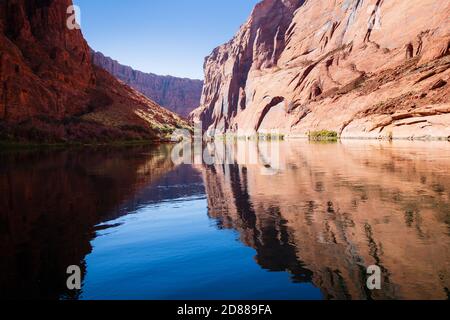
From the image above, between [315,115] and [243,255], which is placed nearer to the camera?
[243,255]

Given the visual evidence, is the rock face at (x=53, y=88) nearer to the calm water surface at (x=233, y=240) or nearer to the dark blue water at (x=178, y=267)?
the calm water surface at (x=233, y=240)

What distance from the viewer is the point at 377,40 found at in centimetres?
10725

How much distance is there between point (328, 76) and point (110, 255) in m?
118

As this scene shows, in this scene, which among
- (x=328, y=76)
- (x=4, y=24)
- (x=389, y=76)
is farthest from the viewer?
(x=328, y=76)

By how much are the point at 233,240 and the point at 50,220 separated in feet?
21.4

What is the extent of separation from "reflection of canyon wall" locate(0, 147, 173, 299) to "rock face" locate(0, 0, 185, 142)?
178ft

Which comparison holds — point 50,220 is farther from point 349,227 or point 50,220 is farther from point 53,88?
point 53,88

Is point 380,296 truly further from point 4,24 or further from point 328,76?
point 328,76

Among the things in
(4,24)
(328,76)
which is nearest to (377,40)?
(328,76)

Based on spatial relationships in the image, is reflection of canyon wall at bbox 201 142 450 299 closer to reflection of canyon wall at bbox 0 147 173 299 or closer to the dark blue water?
the dark blue water

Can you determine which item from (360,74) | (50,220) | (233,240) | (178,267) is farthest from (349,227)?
(360,74)

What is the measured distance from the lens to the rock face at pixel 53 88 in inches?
2965

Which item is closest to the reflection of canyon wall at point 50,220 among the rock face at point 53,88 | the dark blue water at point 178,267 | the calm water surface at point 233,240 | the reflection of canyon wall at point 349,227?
the calm water surface at point 233,240

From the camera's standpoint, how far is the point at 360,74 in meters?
105
